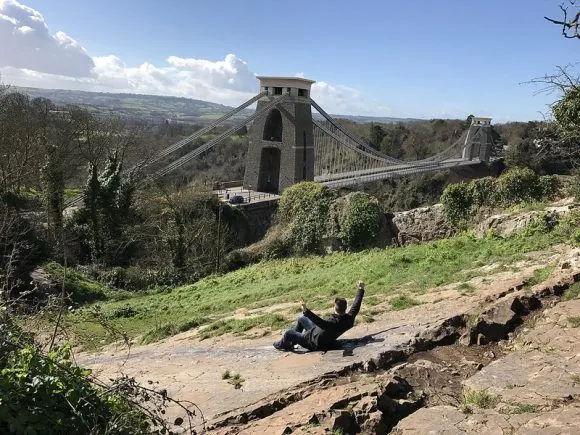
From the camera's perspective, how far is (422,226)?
16172 millimetres

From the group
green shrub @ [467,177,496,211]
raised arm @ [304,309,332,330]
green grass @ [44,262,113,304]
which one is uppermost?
green shrub @ [467,177,496,211]

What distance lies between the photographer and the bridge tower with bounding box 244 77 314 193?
115 feet

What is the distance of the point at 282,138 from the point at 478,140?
3683 cm

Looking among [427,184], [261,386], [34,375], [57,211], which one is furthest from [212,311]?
[427,184]

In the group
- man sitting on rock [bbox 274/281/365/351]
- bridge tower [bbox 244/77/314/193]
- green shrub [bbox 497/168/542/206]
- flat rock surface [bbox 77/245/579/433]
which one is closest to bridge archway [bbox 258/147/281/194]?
bridge tower [bbox 244/77/314/193]

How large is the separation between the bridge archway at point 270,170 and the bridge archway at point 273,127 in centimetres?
86

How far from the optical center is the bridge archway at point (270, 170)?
122 ft

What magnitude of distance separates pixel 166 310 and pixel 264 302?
129 inches

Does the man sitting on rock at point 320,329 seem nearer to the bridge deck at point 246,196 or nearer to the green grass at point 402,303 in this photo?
the green grass at point 402,303

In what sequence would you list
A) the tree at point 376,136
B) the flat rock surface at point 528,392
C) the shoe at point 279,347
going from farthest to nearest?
the tree at point 376,136
the shoe at point 279,347
the flat rock surface at point 528,392

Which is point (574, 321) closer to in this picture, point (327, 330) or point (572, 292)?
point (572, 292)

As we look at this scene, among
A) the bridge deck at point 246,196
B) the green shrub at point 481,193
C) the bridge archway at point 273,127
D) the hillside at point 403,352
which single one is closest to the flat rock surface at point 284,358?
the hillside at point 403,352

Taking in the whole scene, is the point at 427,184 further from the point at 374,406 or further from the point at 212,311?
the point at 374,406

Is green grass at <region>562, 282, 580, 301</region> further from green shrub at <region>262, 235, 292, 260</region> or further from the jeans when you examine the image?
green shrub at <region>262, 235, 292, 260</region>
